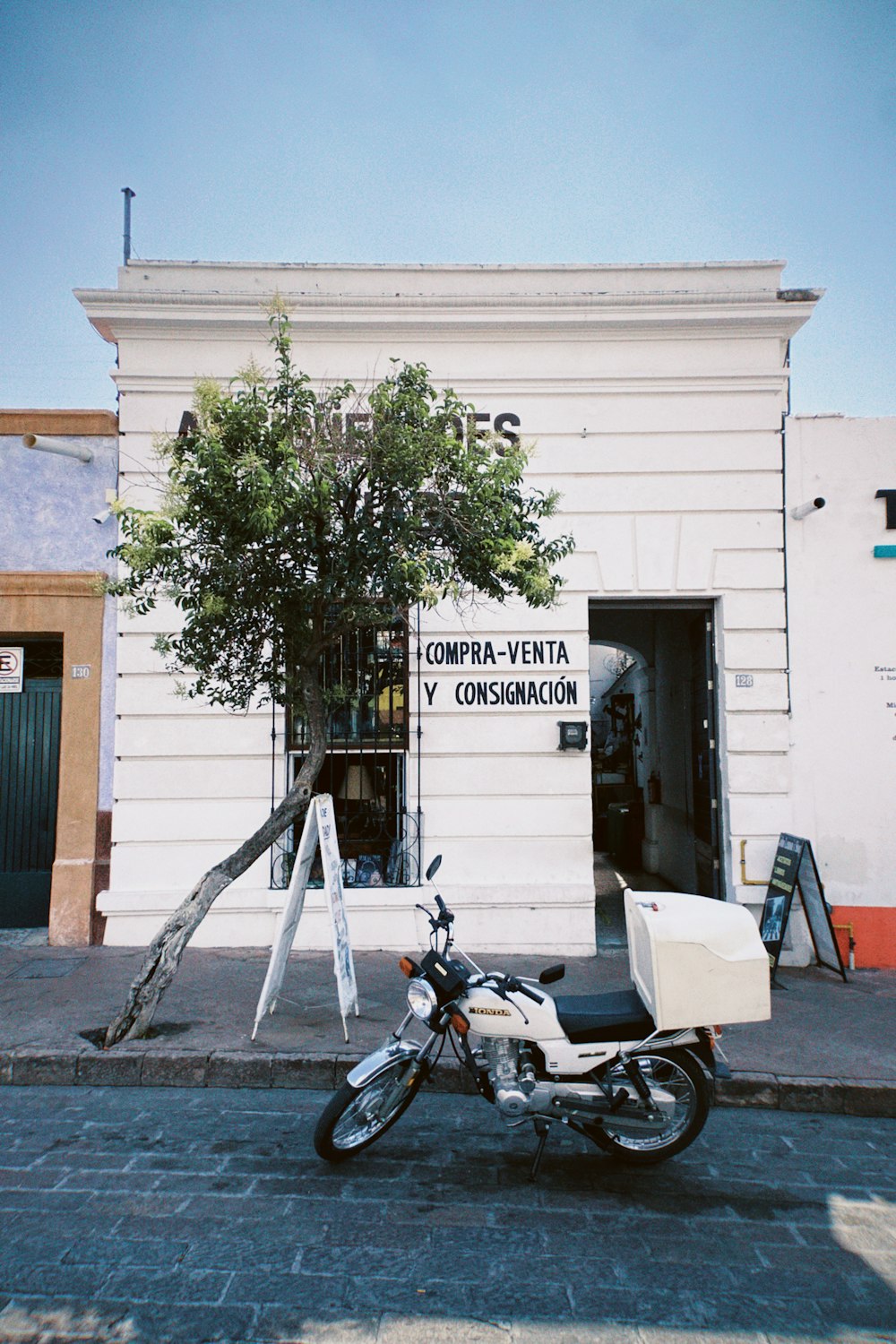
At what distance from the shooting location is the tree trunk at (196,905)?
5594 millimetres

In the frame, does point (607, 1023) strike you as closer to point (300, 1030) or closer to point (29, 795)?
point (300, 1030)

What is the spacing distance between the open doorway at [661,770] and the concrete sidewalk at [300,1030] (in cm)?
170

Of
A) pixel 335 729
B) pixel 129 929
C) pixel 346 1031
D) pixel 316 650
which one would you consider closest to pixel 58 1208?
pixel 346 1031

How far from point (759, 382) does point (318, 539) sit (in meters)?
5.25

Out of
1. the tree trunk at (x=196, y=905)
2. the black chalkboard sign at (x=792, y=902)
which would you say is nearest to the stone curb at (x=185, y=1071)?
the tree trunk at (x=196, y=905)

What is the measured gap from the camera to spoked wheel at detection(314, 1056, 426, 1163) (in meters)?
4.01

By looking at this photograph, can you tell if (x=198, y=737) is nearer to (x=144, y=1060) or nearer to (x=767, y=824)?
(x=144, y=1060)

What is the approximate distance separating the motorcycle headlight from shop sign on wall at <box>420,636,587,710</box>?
4.20 metres

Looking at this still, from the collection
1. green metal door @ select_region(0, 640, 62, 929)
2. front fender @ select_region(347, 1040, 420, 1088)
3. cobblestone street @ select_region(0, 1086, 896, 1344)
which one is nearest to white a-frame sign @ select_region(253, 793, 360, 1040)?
cobblestone street @ select_region(0, 1086, 896, 1344)

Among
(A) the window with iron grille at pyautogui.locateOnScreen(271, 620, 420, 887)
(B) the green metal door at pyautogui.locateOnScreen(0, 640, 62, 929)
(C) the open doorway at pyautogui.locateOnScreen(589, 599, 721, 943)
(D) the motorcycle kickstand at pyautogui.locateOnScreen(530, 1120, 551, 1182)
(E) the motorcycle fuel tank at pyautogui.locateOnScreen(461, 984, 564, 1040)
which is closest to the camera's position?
(D) the motorcycle kickstand at pyautogui.locateOnScreen(530, 1120, 551, 1182)

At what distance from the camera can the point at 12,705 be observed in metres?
8.95

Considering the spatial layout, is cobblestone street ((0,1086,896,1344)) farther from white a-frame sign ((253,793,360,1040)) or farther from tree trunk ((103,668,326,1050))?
white a-frame sign ((253,793,360,1040))

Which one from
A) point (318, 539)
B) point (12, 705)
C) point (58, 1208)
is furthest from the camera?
point (12, 705)

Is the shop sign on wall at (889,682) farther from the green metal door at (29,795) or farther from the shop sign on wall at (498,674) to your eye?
the green metal door at (29,795)
